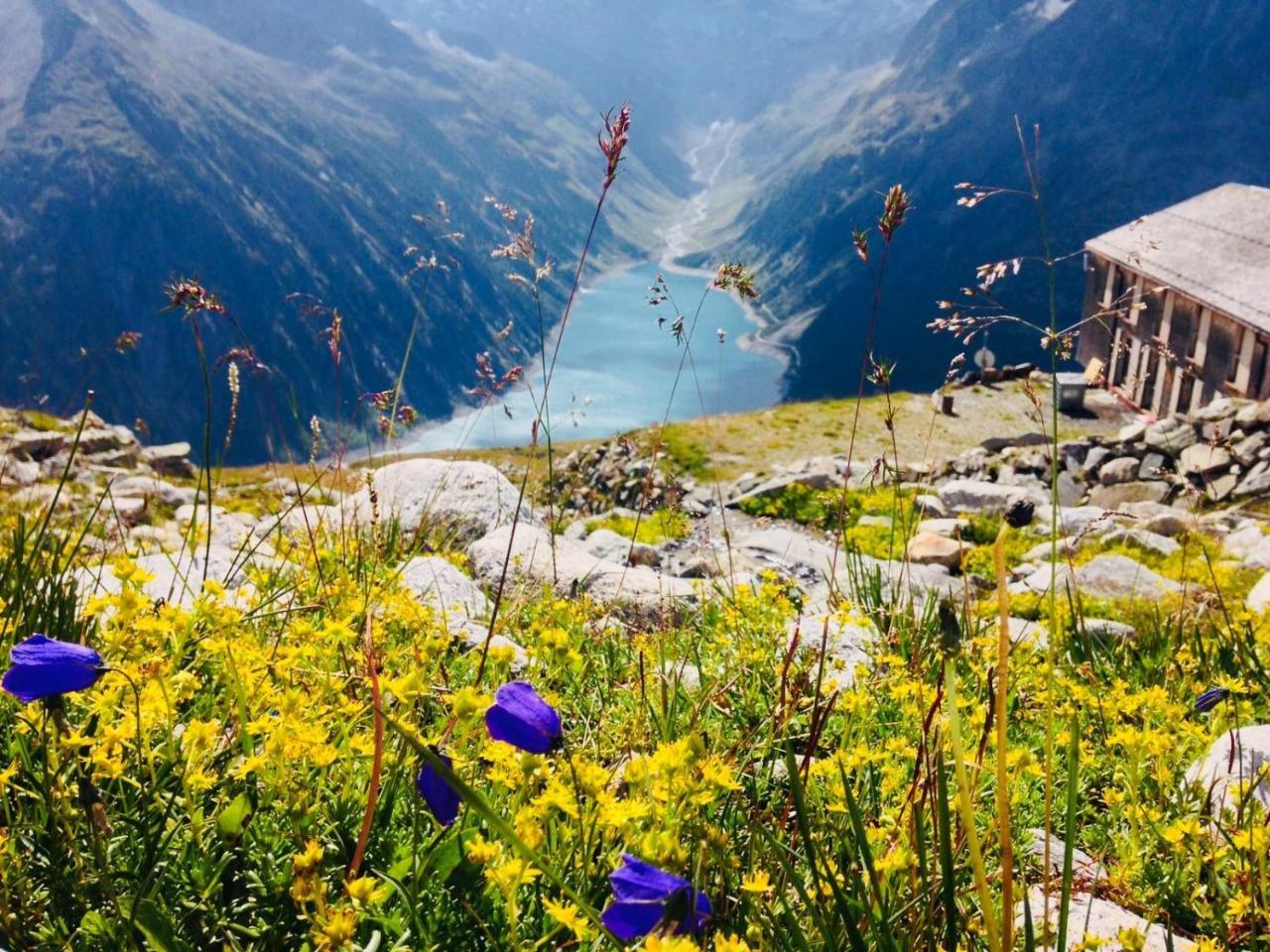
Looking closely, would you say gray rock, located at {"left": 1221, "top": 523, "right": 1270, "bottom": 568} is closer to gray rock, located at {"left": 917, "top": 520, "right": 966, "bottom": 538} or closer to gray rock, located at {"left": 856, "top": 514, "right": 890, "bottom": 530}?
gray rock, located at {"left": 917, "top": 520, "right": 966, "bottom": 538}

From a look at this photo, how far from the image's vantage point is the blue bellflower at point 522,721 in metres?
2.09

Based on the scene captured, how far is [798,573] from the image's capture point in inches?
395

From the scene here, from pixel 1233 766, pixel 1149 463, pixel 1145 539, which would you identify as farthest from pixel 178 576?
pixel 1149 463

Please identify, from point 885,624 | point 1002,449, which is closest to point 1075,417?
point 1002,449

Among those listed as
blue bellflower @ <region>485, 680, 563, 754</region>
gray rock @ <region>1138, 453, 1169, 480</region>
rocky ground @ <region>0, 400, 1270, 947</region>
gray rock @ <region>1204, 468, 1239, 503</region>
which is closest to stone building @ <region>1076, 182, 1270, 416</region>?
gray rock @ <region>1138, 453, 1169, 480</region>

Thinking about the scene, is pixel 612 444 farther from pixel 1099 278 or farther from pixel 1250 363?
pixel 1099 278

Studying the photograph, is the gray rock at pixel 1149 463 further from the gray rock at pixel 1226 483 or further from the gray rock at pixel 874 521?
the gray rock at pixel 874 521

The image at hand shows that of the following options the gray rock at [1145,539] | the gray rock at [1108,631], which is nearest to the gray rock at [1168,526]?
the gray rock at [1145,539]

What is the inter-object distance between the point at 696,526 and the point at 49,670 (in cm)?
917

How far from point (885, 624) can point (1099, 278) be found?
161ft

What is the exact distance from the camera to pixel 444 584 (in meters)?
5.92

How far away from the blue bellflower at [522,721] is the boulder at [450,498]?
6.79 m

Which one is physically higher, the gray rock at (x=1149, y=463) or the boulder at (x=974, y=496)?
the gray rock at (x=1149, y=463)

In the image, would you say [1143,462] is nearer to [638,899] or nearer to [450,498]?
[450,498]
